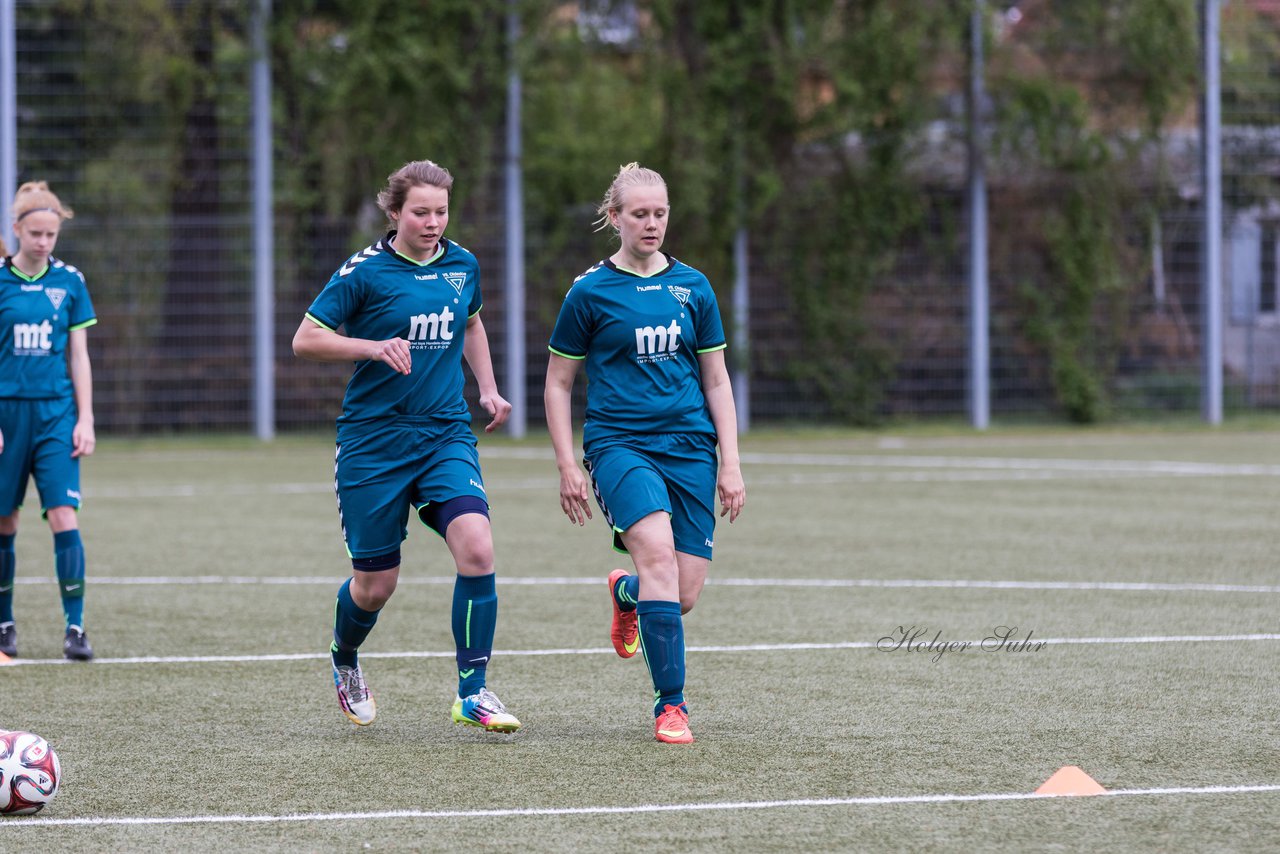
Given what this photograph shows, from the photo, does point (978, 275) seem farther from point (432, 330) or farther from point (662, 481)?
point (432, 330)

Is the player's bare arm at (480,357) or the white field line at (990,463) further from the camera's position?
the white field line at (990,463)

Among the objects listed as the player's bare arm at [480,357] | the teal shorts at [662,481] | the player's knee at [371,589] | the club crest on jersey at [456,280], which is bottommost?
the player's knee at [371,589]

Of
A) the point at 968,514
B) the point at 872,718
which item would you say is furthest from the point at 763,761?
the point at 968,514

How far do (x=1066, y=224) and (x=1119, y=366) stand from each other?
205cm

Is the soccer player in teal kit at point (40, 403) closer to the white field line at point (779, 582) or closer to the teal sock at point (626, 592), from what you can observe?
the white field line at point (779, 582)

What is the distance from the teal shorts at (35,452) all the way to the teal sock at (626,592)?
8.65ft

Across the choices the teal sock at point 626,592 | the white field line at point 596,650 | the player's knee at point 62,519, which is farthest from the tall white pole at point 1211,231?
the player's knee at point 62,519

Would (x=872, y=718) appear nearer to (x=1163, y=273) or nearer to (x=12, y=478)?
(x=12, y=478)

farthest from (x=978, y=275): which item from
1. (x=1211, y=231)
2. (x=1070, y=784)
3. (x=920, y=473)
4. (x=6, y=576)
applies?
(x=1070, y=784)

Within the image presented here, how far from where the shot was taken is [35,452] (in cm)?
786

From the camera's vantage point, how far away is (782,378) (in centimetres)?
2398

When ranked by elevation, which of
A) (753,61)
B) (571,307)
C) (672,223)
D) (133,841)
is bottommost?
(133,841)

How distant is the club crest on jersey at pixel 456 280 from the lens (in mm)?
6160

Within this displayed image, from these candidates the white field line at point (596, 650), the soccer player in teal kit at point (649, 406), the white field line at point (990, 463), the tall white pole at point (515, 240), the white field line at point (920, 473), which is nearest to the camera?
the soccer player in teal kit at point (649, 406)
